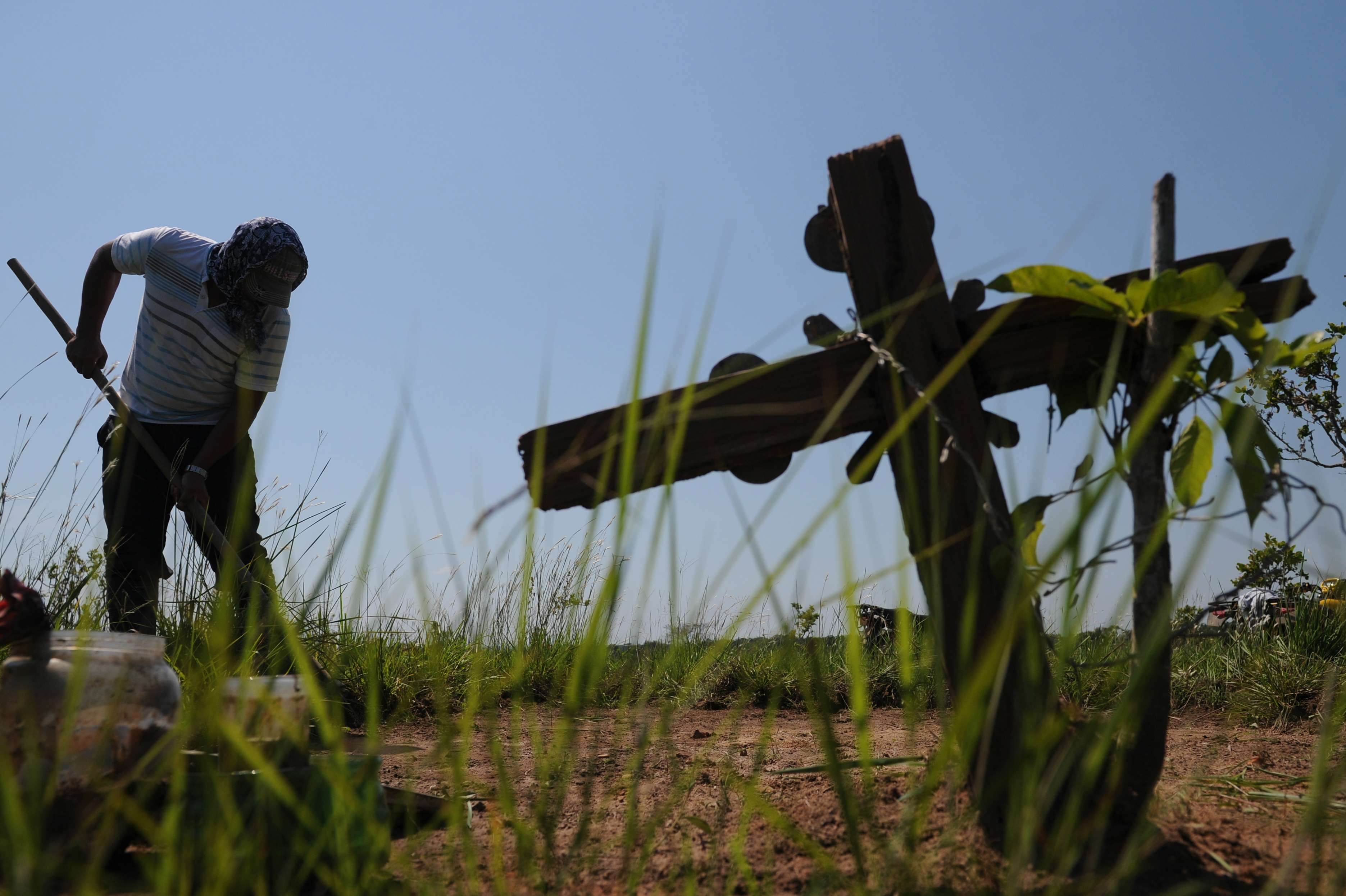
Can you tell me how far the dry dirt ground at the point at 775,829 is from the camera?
1.40 meters

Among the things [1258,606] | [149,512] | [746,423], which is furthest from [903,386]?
[1258,606]

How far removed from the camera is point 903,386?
5.45 ft

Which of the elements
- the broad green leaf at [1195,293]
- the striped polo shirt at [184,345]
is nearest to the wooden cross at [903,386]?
the broad green leaf at [1195,293]

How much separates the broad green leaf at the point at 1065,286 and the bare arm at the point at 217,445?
122 inches

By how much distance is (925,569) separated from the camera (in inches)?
65.4

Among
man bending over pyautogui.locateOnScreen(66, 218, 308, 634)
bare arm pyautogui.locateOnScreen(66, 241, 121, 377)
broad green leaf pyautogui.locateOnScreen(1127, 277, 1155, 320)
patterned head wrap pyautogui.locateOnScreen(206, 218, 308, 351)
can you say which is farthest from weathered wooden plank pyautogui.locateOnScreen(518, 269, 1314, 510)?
bare arm pyautogui.locateOnScreen(66, 241, 121, 377)

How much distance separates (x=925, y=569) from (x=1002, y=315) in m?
0.51

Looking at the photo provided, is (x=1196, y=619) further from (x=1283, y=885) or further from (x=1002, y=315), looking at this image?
(x=1002, y=315)

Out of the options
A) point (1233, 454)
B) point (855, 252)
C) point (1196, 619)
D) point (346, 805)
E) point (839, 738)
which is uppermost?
point (855, 252)

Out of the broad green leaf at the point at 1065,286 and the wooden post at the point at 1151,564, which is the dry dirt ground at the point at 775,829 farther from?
the broad green leaf at the point at 1065,286

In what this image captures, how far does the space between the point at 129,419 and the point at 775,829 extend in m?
3.12

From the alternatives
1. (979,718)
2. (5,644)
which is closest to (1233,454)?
(979,718)

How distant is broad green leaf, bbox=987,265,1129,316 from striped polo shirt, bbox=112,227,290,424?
3.25 meters

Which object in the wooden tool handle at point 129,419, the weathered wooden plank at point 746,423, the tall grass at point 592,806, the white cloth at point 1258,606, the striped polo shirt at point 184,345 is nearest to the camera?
the tall grass at point 592,806
